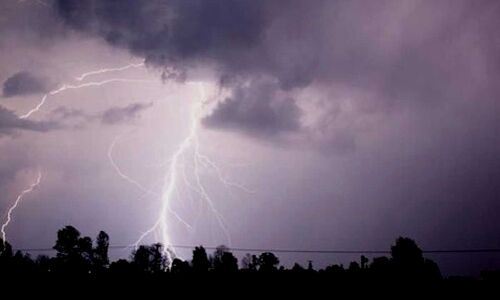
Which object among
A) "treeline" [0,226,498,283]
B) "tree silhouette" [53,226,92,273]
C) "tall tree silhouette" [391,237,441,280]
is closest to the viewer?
"treeline" [0,226,498,283]

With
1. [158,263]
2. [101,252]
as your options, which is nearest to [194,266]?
[158,263]

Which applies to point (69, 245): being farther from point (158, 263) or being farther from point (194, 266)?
point (194, 266)

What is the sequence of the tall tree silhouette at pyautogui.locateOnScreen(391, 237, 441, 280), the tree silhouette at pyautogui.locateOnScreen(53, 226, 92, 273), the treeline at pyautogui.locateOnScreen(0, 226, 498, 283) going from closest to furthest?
the treeline at pyautogui.locateOnScreen(0, 226, 498, 283)
the tall tree silhouette at pyautogui.locateOnScreen(391, 237, 441, 280)
the tree silhouette at pyautogui.locateOnScreen(53, 226, 92, 273)

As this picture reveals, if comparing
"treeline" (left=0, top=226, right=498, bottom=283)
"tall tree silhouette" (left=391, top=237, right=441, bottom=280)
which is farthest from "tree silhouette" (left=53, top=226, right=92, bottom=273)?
"tall tree silhouette" (left=391, top=237, right=441, bottom=280)

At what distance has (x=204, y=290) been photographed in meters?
20.9

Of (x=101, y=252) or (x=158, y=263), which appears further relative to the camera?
(x=101, y=252)

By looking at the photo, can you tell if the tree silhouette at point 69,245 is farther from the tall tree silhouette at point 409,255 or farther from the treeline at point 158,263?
the tall tree silhouette at point 409,255

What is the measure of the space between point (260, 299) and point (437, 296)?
7.91 metres

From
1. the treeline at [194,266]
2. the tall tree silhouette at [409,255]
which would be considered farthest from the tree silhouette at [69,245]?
the tall tree silhouette at [409,255]

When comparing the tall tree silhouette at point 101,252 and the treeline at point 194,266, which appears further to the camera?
the tall tree silhouette at point 101,252

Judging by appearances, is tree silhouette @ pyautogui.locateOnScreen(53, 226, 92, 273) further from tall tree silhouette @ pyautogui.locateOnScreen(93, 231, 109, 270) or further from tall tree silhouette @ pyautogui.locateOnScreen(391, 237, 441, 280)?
tall tree silhouette @ pyautogui.locateOnScreen(391, 237, 441, 280)

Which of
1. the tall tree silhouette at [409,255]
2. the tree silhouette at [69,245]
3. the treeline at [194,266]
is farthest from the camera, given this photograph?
the tree silhouette at [69,245]

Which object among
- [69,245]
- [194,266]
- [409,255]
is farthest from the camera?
[69,245]

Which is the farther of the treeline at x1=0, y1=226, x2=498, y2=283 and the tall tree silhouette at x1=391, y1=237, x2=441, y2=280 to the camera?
the tall tree silhouette at x1=391, y1=237, x2=441, y2=280
